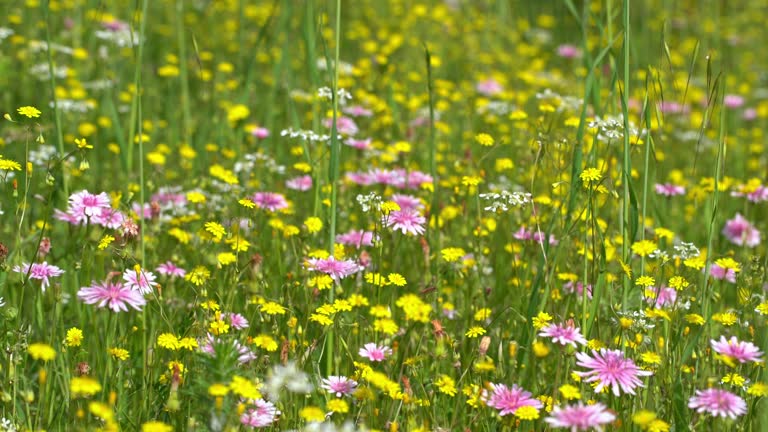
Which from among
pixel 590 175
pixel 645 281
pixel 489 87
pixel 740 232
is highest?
pixel 590 175

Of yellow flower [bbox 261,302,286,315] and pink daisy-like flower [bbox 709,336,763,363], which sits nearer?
pink daisy-like flower [bbox 709,336,763,363]

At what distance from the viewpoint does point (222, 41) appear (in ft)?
18.8

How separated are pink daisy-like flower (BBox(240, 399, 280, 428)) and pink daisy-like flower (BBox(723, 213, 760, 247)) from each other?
6.53ft

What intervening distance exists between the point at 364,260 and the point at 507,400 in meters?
0.85

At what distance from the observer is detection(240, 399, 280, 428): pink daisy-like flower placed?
1.83 m

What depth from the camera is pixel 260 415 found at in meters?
1.88

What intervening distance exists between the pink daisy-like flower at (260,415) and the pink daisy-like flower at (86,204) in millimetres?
737

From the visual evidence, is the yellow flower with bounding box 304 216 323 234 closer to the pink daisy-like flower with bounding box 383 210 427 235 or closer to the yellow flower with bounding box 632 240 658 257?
the pink daisy-like flower with bounding box 383 210 427 235

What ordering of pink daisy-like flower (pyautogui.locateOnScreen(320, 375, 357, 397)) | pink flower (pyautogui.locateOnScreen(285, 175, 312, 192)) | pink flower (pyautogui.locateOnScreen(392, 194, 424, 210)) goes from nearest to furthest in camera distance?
pink daisy-like flower (pyautogui.locateOnScreen(320, 375, 357, 397)) → pink flower (pyautogui.locateOnScreen(392, 194, 424, 210)) → pink flower (pyautogui.locateOnScreen(285, 175, 312, 192))

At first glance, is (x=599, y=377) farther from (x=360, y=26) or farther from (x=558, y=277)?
(x=360, y=26)

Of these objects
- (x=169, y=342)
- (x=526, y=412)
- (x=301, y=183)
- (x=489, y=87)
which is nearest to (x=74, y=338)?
(x=169, y=342)

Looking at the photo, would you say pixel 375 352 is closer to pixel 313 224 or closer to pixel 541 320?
pixel 541 320

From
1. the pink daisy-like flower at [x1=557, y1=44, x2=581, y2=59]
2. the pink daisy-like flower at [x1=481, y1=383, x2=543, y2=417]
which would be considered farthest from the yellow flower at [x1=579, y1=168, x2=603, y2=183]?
the pink daisy-like flower at [x1=557, y1=44, x2=581, y2=59]

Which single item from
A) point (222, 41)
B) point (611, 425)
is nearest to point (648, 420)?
point (611, 425)
